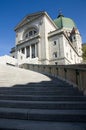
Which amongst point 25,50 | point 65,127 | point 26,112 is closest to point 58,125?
point 65,127

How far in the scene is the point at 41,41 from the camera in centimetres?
4250

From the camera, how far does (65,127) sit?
339 centimetres

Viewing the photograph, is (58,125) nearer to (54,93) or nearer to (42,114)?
(42,114)

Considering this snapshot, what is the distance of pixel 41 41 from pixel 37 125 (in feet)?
131

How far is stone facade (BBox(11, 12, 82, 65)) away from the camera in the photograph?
3953 centimetres

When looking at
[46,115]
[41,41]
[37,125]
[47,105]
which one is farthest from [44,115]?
[41,41]

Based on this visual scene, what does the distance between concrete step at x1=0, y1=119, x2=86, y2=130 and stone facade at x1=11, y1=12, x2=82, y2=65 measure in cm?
3131

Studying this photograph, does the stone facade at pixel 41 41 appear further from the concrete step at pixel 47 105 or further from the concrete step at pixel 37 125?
the concrete step at pixel 37 125

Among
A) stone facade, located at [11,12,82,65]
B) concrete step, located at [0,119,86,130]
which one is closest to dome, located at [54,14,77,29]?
stone facade, located at [11,12,82,65]

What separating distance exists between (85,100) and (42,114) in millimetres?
1889

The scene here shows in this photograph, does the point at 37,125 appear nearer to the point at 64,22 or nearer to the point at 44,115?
the point at 44,115

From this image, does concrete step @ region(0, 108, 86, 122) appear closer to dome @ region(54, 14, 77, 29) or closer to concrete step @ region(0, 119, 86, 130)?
→ concrete step @ region(0, 119, 86, 130)

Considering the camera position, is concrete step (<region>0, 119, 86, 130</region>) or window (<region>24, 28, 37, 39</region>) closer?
concrete step (<region>0, 119, 86, 130</region>)

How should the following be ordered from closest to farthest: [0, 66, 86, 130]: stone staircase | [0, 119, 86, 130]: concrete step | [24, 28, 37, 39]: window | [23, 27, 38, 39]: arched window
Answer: [0, 119, 86, 130]: concrete step, [0, 66, 86, 130]: stone staircase, [23, 27, 38, 39]: arched window, [24, 28, 37, 39]: window
